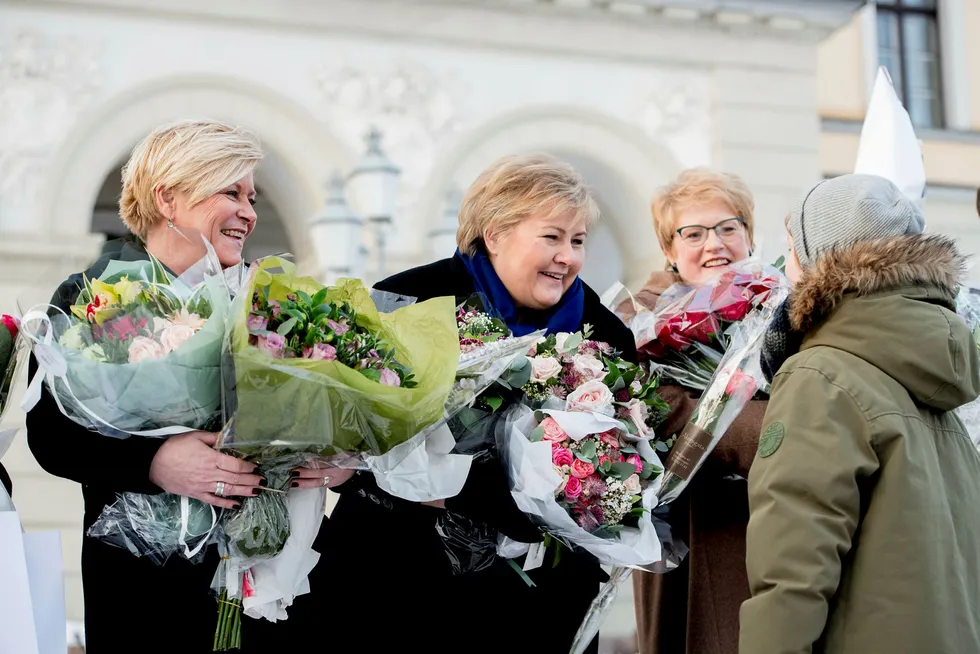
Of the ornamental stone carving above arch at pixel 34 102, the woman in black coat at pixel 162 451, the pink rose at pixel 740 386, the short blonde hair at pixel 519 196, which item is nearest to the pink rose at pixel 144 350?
the woman in black coat at pixel 162 451

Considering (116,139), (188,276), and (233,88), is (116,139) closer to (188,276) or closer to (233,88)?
(233,88)

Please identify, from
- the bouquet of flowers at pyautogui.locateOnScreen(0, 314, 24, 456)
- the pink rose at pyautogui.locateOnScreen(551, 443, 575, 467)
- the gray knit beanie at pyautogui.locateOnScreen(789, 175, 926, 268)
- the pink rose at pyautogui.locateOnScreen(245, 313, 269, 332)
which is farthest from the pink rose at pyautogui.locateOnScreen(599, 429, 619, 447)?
the bouquet of flowers at pyautogui.locateOnScreen(0, 314, 24, 456)

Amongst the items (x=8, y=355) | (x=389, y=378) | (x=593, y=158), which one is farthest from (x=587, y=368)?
(x=593, y=158)

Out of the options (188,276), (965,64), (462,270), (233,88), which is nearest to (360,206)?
(233,88)

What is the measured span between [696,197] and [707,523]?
1.01 meters

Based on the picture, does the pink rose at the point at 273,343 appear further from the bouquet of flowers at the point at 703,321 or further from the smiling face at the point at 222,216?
the bouquet of flowers at the point at 703,321

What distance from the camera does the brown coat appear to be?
292cm

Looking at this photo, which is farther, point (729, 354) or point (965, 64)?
point (965, 64)

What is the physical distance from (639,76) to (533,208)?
702cm

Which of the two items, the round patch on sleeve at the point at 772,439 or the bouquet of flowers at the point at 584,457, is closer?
the round patch on sleeve at the point at 772,439

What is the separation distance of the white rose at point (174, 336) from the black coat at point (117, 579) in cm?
30

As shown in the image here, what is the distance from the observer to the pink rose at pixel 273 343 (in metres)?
2.16

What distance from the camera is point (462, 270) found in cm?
292

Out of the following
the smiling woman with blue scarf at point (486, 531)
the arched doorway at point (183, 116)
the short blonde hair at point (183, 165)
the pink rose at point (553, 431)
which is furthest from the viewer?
the arched doorway at point (183, 116)
